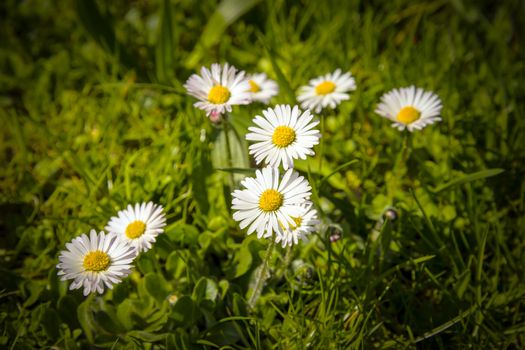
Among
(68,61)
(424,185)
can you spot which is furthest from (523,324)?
(68,61)

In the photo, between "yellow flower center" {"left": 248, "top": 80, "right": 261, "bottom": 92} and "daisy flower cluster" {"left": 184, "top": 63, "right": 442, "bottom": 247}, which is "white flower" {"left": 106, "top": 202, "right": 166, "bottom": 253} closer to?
"daisy flower cluster" {"left": 184, "top": 63, "right": 442, "bottom": 247}

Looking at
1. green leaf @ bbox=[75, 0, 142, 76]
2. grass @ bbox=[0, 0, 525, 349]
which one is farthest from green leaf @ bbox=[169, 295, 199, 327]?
green leaf @ bbox=[75, 0, 142, 76]

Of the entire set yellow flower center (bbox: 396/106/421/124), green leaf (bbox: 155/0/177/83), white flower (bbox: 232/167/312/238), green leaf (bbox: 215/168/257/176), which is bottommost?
white flower (bbox: 232/167/312/238)

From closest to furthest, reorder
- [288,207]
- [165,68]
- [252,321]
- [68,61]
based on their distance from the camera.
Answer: [288,207] < [252,321] < [165,68] < [68,61]

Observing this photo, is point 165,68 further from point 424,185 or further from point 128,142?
point 424,185

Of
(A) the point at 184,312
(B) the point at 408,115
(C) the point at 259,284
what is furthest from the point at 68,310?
(B) the point at 408,115

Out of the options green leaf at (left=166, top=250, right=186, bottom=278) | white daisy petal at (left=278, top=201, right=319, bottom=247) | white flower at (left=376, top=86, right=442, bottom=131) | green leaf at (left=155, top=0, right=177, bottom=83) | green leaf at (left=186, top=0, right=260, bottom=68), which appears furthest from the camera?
green leaf at (left=186, top=0, right=260, bottom=68)
